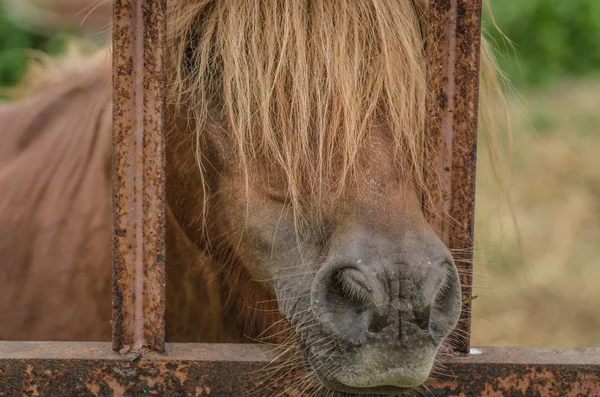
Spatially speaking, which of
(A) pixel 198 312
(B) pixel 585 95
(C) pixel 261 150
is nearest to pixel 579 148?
(B) pixel 585 95

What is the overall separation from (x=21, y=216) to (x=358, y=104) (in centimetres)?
104

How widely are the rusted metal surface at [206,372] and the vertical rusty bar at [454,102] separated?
0.25ft

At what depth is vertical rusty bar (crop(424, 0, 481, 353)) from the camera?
1414 millimetres

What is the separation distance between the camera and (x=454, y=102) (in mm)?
1429

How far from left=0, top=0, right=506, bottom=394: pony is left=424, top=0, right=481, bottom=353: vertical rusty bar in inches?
3.0

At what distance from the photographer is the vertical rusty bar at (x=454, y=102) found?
1.41 meters

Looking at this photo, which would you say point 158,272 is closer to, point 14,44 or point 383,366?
point 383,366

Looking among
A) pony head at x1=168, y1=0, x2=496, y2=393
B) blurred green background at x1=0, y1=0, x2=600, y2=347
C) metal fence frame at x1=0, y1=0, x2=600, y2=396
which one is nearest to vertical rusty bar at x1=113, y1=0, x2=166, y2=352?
metal fence frame at x1=0, y1=0, x2=600, y2=396

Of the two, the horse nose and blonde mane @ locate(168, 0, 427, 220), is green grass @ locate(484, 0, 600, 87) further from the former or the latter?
the horse nose

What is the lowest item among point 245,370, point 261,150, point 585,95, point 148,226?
point 245,370

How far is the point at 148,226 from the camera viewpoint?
1.38 m

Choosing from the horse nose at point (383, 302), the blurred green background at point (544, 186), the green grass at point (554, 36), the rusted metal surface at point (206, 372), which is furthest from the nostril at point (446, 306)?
the green grass at point (554, 36)

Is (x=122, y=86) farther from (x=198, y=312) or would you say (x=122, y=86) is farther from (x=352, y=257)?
(x=198, y=312)

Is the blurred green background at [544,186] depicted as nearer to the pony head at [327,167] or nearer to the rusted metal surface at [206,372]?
the pony head at [327,167]
